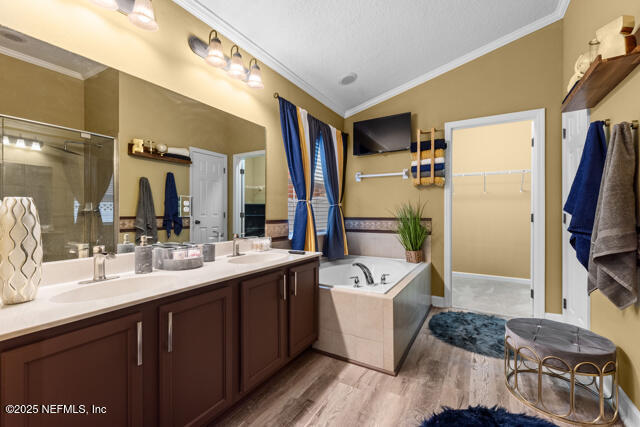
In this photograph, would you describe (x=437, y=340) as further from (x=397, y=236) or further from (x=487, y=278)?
(x=487, y=278)

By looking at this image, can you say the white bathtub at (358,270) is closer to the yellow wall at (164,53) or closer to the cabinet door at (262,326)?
the yellow wall at (164,53)

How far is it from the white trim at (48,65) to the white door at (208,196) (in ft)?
2.07

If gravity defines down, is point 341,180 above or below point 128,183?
above

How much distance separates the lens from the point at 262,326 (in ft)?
5.68

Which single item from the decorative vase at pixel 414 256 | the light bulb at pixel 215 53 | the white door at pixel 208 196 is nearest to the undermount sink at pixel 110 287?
the white door at pixel 208 196

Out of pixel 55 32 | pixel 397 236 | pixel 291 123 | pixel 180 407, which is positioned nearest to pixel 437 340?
pixel 397 236

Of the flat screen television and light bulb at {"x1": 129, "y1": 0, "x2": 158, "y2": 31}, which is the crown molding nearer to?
light bulb at {"x1": 129, "y1": 0, "x2": 158, "y2": 31}

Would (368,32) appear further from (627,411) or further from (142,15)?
(627,411)

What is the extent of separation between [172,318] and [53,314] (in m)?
0.40

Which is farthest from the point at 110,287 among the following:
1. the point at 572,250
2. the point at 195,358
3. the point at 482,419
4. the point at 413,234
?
the point at 572,250

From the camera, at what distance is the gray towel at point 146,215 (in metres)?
1.65

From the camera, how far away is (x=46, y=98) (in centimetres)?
130

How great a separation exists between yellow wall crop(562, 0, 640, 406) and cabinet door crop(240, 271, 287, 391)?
6.24 feet

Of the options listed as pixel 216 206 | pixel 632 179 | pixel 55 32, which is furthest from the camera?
pixel 216 206
